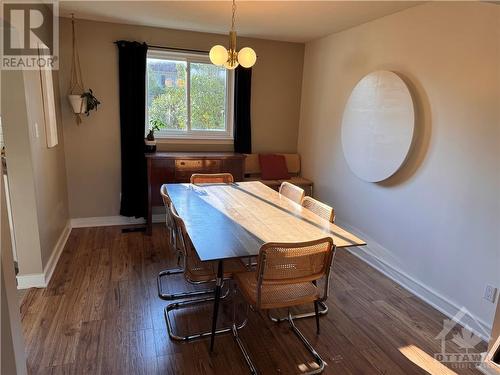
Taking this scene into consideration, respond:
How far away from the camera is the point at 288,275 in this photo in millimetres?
1812

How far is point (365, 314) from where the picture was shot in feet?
8.31

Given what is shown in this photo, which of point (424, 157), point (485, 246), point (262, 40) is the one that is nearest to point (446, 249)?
point (485, 246)

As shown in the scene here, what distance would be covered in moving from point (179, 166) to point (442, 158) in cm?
259

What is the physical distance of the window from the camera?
411cm

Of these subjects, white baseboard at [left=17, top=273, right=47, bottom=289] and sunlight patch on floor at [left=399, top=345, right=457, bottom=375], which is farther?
white baseboard at [left=17, top=273, right=47, bottom=289]

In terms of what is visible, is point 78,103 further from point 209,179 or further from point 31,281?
point 31,281

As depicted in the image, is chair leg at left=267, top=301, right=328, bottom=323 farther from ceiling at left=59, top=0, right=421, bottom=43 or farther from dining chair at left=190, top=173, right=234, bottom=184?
ceiling at left=59, top=0, right=421, bottom=43

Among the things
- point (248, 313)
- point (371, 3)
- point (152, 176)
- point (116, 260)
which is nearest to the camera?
point (248, 313)

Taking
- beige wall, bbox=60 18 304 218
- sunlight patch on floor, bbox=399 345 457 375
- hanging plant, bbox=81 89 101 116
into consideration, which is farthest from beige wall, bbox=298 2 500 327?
hanging plant, bbox=81 89 101 116

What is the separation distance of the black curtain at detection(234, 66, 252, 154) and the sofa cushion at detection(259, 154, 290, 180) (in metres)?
0.24

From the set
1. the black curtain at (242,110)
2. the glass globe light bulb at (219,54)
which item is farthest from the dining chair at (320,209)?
the black curtain at (242,110)

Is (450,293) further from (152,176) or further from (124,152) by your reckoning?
(124,152)

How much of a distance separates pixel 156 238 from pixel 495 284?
312cm

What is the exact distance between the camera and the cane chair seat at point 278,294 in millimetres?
1875
